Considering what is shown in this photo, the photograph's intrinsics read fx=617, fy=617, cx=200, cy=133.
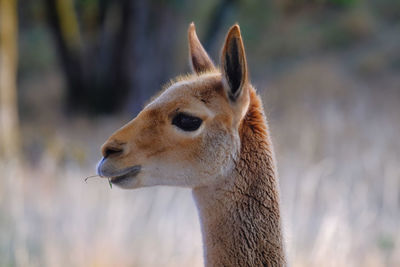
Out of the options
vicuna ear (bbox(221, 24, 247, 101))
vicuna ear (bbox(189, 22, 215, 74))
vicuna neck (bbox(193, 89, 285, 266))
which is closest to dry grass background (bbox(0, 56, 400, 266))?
vicuna neck (bbox(193, 89, 285, 266))

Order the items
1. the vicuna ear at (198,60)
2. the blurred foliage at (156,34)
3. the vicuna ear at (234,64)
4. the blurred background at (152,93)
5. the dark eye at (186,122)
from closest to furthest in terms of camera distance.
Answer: the vicuna ear at (234,64), the dark eye at (186,122), the vicuna ear at (198,60), the blurred background at (152,93), the blurred foliage at (156,34)

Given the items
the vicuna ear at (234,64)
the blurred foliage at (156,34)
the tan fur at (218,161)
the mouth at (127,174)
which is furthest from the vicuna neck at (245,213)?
the blurred foliage at (156,34)

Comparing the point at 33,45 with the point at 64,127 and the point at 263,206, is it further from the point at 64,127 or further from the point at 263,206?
the point at 263,206

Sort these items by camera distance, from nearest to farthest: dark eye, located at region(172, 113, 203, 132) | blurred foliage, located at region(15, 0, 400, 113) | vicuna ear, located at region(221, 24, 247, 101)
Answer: vicuna ear, located at region(221, 24, 247, 101) < dark eye, located at region(172, 113, 203, 132) < blurred foliage, located at region(15, 0, 400, 113)

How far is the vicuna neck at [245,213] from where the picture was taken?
2600 mm

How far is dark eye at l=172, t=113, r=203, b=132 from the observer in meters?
2.55

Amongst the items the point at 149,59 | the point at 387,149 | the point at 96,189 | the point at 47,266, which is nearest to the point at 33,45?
the point at 149,59

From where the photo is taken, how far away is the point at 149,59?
544 inches

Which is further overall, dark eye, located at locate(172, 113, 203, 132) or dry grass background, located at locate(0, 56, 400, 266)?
dry grass background, located at locate(0, 56, 400, 266)

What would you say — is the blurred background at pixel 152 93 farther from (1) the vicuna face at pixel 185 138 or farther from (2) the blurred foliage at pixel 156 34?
(1) the vicuna face at pixel 185 138

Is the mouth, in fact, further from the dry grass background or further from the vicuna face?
the dry grass background

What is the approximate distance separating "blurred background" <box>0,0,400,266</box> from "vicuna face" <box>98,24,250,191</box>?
20.0 inches

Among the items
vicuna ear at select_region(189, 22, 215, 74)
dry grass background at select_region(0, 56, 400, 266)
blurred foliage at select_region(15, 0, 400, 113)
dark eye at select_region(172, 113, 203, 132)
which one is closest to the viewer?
dark eye at select_region(172, 113, 203, 132)

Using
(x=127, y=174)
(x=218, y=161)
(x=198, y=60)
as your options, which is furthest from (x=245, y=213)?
(x=198, y=60)
